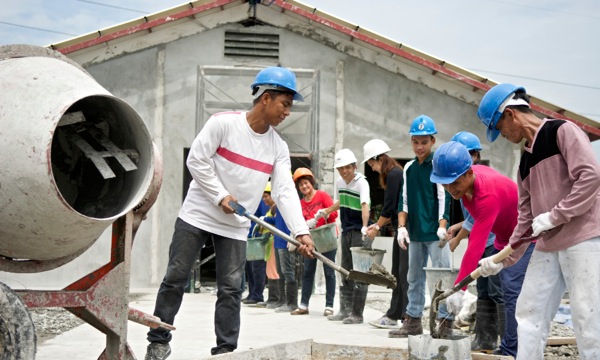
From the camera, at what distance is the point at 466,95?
13.6 meters

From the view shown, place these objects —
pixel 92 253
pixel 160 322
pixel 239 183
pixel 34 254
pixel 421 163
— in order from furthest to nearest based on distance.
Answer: pixel 92 253 → pixel 421 163 → pixel 239 183 → pixel 160 322 → pixel 34 254

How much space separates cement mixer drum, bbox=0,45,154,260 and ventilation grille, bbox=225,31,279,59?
9242 mm

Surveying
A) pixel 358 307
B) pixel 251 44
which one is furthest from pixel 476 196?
pixel 251 44

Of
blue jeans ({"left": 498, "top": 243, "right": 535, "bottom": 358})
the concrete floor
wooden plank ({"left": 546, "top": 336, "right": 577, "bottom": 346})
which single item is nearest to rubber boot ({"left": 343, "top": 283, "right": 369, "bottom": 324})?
the concrete floor

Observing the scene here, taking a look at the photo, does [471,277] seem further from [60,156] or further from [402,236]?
[402,236]

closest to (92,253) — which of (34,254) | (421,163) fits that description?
(421,163)

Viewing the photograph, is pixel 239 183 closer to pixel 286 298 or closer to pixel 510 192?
pixel 510 192

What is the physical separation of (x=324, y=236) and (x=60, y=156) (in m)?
4.76

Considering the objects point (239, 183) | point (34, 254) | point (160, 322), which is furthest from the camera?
point (239, 183)

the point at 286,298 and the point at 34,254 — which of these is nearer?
the point at 34,254

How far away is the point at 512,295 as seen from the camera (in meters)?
5.82

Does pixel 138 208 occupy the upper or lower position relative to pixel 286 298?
upper

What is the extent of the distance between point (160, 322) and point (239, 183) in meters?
1.10

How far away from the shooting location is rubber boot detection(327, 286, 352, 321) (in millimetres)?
8883
